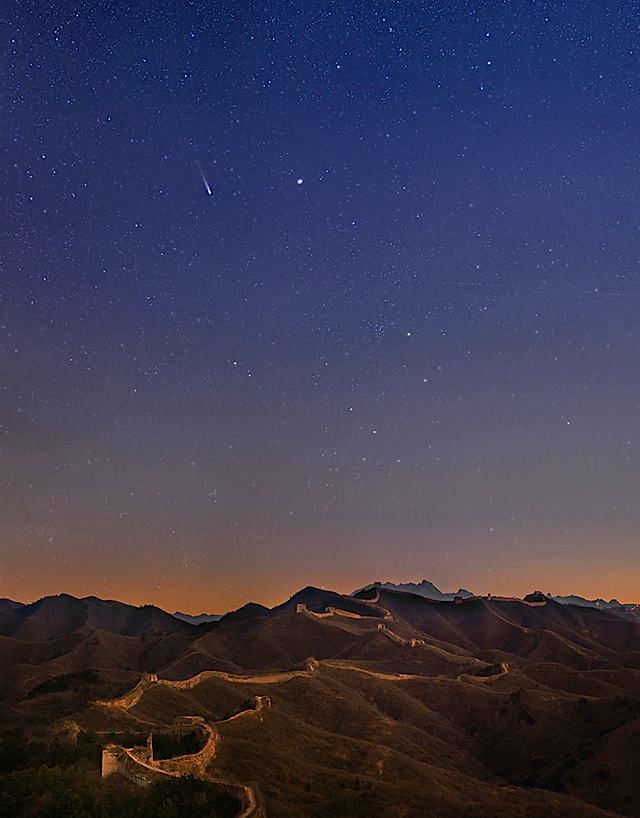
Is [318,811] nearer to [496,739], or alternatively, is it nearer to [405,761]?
[405,761]

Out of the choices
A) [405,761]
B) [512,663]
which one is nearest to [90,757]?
[405,761]

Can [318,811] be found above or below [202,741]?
below

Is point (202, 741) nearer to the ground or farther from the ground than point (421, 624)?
nearer to the ground

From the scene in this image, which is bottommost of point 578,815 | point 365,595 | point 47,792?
point 578,815

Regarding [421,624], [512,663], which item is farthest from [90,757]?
[421,624]

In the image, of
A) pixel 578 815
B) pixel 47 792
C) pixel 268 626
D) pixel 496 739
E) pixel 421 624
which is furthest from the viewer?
pixel 421 624

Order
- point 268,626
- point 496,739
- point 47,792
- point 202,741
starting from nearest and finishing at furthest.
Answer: point 47,792 < point 202,741 < point 496,739 < point 268,626

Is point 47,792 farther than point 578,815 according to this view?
No

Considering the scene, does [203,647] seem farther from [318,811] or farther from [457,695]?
[318,811]

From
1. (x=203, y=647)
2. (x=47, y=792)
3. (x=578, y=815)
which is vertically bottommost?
(x=578, y=815)
